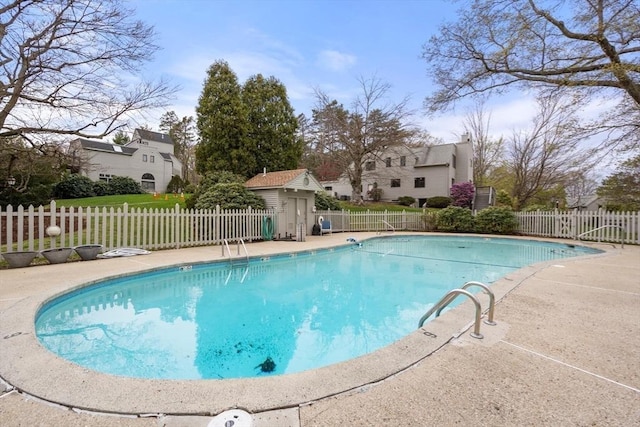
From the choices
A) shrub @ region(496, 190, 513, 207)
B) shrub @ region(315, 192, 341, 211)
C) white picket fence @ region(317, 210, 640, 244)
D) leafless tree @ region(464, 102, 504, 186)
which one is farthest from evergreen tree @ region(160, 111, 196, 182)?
shrub @ region(496, 190, 513, 207)

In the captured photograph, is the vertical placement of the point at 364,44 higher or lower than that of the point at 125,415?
higher

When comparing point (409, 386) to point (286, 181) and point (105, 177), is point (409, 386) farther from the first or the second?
point (105, 177)

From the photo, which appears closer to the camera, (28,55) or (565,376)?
(565,376)

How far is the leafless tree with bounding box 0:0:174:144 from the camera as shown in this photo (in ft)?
28.2

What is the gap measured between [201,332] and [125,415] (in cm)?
251

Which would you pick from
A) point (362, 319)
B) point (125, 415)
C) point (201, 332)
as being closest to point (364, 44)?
point (362, 319)

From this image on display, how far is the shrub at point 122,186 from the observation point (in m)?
26.9

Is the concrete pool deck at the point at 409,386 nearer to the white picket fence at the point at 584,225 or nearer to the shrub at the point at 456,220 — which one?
the white picket fence at the point at 584,225

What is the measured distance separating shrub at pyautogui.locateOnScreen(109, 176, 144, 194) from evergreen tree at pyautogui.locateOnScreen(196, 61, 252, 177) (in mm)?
16636

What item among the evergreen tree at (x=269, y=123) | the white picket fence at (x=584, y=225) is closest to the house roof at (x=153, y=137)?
the evergreen tree at (x=269, y=123)

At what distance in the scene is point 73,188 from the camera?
2348 centimetres

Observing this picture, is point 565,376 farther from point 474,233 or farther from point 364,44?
point 474,233

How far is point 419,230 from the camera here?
1944cm

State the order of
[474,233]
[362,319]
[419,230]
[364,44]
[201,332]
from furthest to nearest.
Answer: [419,230]
[474,233]
[364,44]
[362,319]
[201,332]
